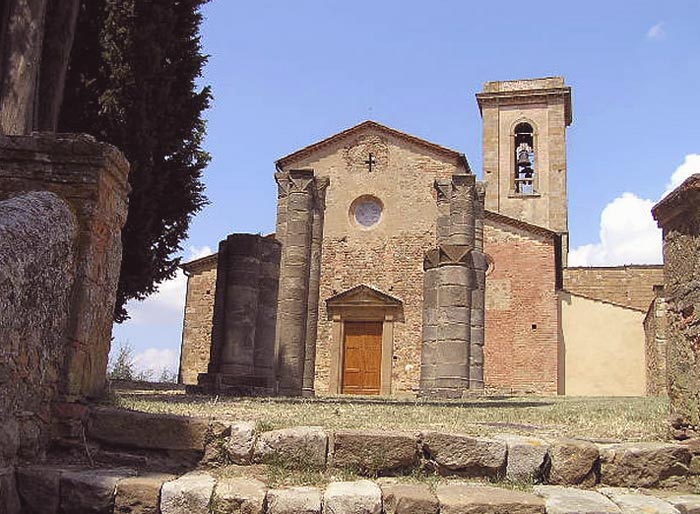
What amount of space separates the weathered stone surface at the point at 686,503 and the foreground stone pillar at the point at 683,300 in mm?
824

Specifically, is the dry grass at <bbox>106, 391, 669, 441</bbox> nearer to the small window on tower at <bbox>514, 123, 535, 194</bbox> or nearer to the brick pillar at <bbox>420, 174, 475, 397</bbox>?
the brick pillar at <bbox>420, 174, 475, 397</bbox>

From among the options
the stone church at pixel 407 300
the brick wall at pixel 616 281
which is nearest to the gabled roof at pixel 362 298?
the stone church at pixel 407 300

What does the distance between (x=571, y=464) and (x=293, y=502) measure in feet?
5.51

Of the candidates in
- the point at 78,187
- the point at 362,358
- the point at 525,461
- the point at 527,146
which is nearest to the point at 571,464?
the point at 525,461

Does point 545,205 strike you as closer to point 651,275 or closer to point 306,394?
point 651,275

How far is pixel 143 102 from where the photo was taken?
11.6 meters

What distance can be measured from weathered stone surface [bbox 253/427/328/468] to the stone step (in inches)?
14.6

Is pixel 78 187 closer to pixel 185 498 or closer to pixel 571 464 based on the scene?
pixel 185 498

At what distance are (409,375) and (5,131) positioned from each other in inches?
658

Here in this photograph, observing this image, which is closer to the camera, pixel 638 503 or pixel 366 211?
pixel 638 503

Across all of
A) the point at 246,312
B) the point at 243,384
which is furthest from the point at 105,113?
the point at 243,384

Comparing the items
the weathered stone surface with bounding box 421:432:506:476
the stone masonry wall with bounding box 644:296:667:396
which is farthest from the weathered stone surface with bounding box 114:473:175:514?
the stone masonry wall with bounding box 644:296:667:396

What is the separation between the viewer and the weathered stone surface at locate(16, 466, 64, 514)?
12.2 ft

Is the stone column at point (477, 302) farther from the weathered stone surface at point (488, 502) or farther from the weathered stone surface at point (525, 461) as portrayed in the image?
the weathered stone surface at point (488, 502)
